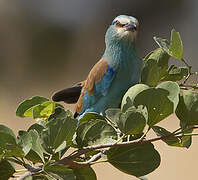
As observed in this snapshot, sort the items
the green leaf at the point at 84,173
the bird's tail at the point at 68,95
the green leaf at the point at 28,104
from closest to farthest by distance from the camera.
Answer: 1. the green leaf at the point at 84,173
2. the green leaf at the point at 28,104
3. the bird's tail at the point at 68,95

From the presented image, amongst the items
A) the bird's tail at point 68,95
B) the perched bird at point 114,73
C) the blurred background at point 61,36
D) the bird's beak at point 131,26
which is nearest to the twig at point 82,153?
the bird's tail at point 68,95

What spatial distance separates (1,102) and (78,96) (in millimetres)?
5108

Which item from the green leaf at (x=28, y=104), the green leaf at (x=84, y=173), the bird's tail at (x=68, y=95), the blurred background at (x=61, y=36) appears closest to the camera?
the green leaf at (x=84, y=173)

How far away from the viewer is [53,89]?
6996 mm

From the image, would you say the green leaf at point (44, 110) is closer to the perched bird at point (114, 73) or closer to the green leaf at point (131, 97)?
the green leaf at point (131, 97)

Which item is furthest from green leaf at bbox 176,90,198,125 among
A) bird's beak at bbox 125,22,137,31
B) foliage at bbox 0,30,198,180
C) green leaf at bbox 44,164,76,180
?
bird's beak at bbox 125,22,137,31

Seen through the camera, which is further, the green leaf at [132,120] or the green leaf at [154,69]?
the green leaf at [154,69]

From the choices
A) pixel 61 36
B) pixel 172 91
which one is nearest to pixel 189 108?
pixel 172 91

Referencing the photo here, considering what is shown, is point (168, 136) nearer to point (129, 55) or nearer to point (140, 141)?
point (140, 141)

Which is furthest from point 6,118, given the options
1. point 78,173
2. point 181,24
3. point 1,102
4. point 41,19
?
point 78,173

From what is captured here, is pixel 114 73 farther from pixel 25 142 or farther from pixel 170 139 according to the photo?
pixel 25 142

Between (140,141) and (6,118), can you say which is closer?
(140,141)

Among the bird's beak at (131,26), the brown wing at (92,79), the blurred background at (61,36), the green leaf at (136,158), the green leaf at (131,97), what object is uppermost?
the green leaf at (131,97)

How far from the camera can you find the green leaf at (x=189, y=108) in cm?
101
